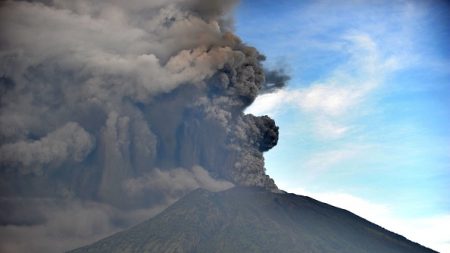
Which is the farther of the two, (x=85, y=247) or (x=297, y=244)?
(x=85, y=247)

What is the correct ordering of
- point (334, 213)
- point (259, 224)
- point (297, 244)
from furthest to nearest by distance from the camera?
point (334, 213) → point (259, 224) → point (297, 244)

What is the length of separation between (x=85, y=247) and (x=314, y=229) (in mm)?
39996

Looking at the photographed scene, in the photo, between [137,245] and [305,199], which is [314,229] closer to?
[305,199]

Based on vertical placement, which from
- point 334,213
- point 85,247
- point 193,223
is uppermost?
point 334,213

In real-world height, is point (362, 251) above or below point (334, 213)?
below

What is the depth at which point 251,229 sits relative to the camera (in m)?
118

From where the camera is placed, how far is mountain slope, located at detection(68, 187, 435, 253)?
11262 cm

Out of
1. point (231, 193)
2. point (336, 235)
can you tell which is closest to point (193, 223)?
point (231, 193)

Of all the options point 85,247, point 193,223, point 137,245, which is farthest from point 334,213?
point 85,247

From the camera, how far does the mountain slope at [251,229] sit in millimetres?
112625

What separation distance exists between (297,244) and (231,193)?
54.4ft

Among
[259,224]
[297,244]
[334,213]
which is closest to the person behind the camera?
[297,244]

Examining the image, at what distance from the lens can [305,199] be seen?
128m

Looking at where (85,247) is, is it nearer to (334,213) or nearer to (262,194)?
(262,194)
